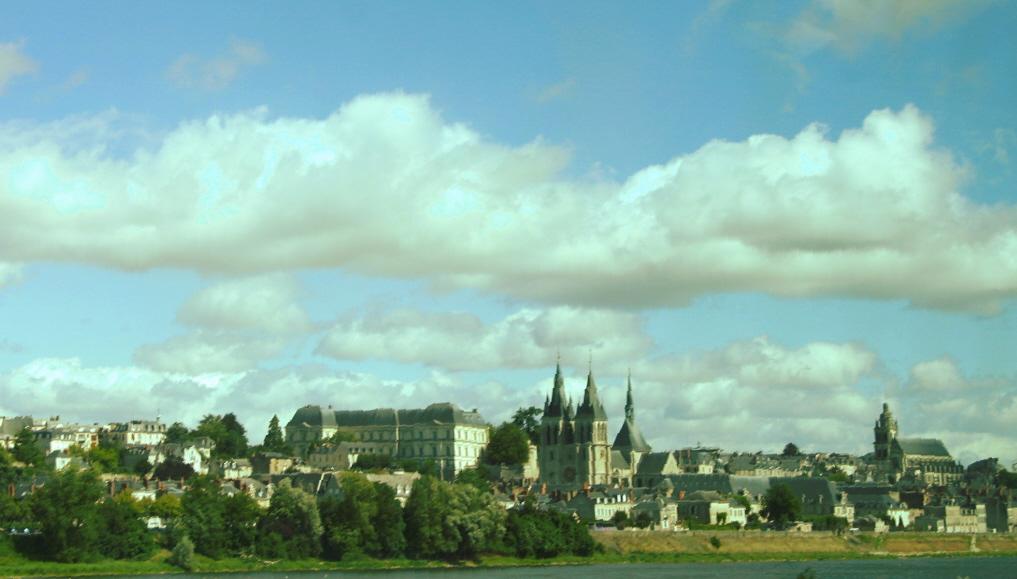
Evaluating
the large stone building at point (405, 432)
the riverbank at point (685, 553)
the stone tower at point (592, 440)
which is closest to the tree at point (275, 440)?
the large stone building at point (405, 432)

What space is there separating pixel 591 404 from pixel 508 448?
13.5 meters

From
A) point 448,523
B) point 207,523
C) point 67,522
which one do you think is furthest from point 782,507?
point 67,522

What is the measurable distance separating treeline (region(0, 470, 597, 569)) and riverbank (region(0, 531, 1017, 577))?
959mm

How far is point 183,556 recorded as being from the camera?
288 ft

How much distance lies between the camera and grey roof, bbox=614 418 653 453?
181500mm

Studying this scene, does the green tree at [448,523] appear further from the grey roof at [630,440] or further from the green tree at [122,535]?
the grey roof at [630,440]

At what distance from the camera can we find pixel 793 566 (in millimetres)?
109312

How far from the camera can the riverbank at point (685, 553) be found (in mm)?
85562

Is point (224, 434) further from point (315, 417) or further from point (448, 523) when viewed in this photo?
point (448, 523)

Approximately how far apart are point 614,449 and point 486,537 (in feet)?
269

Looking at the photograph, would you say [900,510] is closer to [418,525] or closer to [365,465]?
[365,465]

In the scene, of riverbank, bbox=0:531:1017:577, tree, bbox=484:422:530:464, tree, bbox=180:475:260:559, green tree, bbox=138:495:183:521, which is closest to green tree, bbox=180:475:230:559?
tree, bbox=180:475:260:559

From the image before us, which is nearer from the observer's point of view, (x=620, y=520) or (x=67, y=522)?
(x=67, y=522)

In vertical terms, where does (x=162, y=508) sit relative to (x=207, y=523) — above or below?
above
